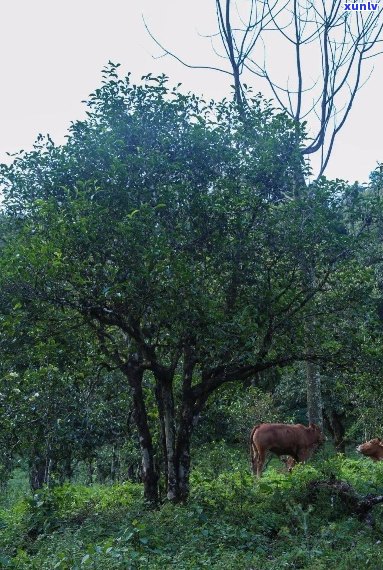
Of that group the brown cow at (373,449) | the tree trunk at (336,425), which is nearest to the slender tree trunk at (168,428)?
the brown cow at (373,449)

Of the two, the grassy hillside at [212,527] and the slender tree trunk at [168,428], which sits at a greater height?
the slender tree trunk at [168,428]

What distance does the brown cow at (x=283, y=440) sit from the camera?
57.3ft

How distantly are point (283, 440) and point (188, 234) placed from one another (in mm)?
7467

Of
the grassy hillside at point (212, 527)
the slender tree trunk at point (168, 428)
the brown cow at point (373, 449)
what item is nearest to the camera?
the grassy hillside at point (212, 527)

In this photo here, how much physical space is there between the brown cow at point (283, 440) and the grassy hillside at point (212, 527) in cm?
140

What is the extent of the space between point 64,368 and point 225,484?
413 cm

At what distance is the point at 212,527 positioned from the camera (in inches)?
437

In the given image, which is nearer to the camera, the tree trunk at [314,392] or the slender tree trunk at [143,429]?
the slender tree trunk at [143,429]

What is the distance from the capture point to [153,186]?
12242 millimetres

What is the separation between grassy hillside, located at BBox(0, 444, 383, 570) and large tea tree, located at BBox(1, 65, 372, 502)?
55.0 inches

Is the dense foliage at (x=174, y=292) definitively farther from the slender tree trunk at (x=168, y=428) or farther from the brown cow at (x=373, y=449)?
the brown cow at (x=373, y=449)

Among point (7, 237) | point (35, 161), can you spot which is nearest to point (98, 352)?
point (7, 237)

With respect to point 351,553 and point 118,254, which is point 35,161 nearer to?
point 118,254

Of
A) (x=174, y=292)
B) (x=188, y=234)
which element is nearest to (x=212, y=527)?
(x=174, y=292)
